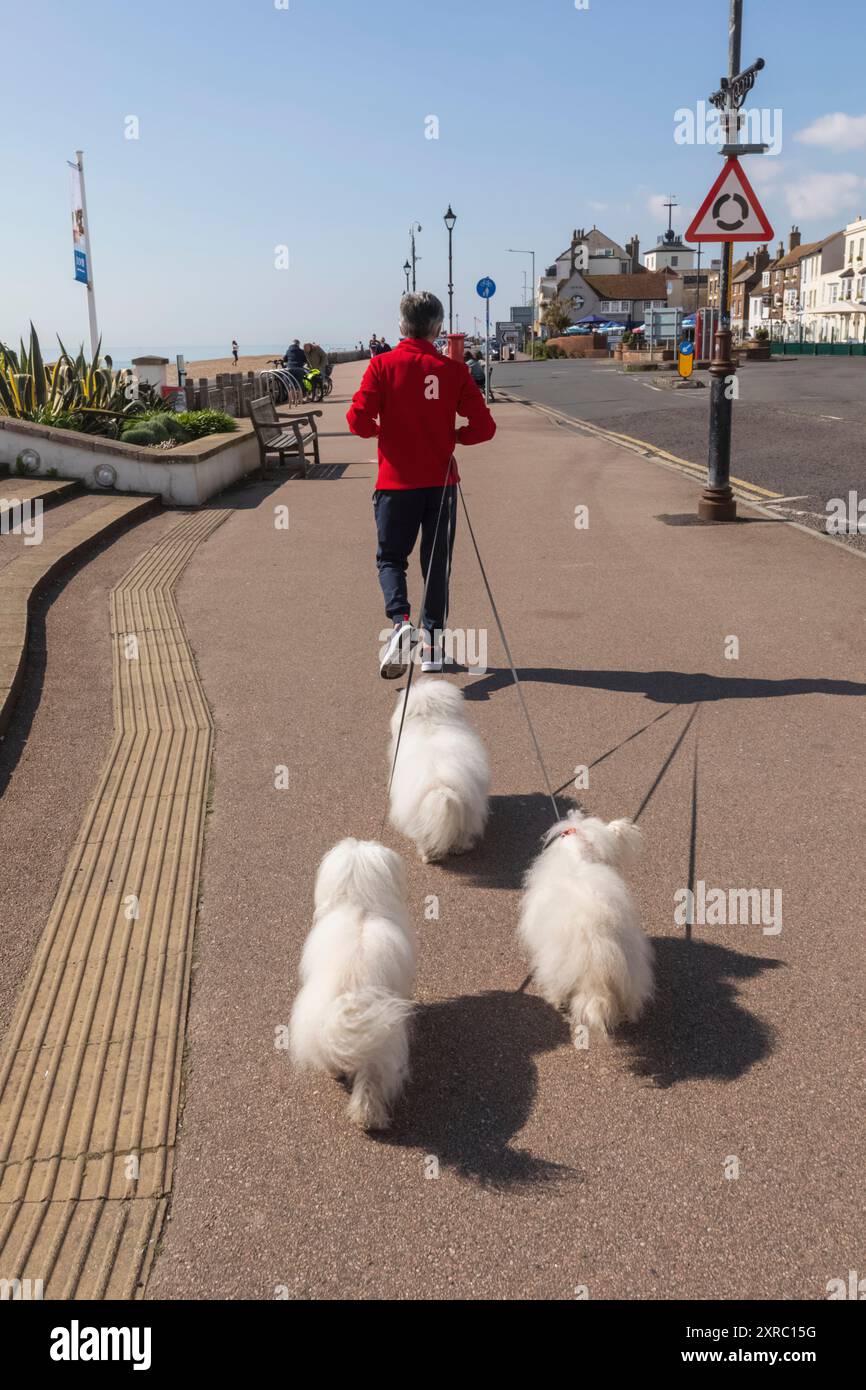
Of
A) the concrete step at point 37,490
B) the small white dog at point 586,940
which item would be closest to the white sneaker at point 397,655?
the small white dog at point 586,940

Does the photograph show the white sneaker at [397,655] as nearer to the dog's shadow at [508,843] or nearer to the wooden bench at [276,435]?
the dog's shadow at [508,843]

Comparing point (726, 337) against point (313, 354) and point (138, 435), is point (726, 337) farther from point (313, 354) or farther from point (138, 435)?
point (313, 354)

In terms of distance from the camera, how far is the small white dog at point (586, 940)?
314 centimetres

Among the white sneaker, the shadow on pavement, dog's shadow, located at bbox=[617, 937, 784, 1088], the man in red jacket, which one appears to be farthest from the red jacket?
dog's shadow, located at bbox=[617, 937, 784, 1088]

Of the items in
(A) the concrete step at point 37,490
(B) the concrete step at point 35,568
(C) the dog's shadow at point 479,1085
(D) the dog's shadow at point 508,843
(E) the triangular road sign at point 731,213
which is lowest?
(C) the dog's shadow at point 479,1085

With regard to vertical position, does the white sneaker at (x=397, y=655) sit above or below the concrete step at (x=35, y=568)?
below

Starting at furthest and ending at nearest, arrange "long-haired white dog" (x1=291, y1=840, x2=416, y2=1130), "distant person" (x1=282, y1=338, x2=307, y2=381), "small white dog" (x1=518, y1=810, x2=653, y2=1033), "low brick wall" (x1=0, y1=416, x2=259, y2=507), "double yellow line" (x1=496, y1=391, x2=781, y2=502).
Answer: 1. "distant person" (x1=282, y1=338, x2=307, y2=381)
2. "double yellow line" (x1=496, y1=391, x2=781, y2=502)
3. "low brick wall" (x1=0, y1=416, x2=259, y2=507)
4. "small white dog" (x1=518, y1=810, x2=653, y2=1033)
5. "long-haired white dog" (x1=291, y1=840, x2=416, y2=1130)

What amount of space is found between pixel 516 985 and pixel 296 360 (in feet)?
100

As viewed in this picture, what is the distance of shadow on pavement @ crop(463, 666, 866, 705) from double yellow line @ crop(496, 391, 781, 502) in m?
6.74

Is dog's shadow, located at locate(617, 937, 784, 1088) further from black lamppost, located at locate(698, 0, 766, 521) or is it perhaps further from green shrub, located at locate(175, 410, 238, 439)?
green shrub, located at locate(175, 410, 238, 439)

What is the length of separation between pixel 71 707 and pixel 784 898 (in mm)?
4072

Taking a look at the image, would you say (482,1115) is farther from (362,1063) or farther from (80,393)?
(80,393)

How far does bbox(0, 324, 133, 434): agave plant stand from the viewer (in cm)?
1455

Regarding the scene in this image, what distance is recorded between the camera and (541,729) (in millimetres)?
5859
